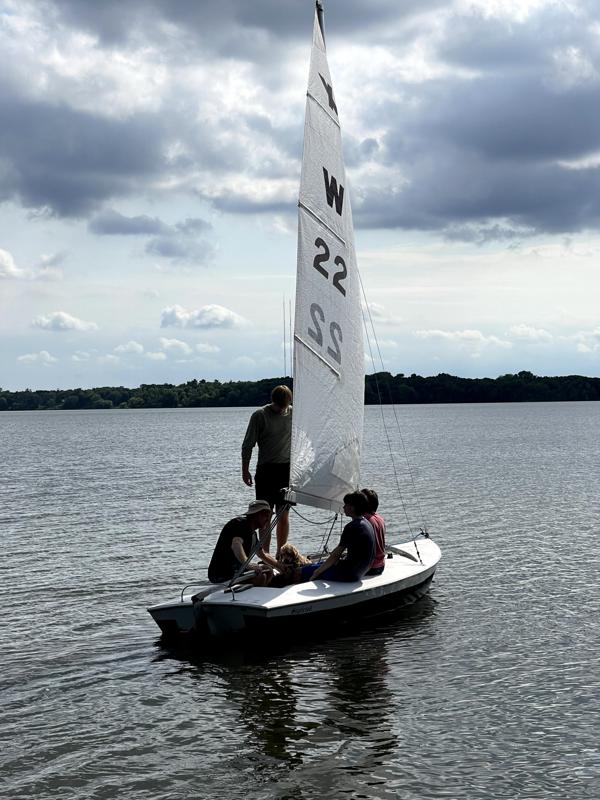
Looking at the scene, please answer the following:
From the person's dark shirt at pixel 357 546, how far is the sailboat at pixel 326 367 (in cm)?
25

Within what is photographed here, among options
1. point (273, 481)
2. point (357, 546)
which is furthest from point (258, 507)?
point (273, 481)

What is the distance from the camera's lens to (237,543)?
42.3 feet

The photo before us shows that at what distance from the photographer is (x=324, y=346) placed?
14383 millimetres

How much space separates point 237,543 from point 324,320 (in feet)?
12.5

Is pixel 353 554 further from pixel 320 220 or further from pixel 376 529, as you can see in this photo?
pixel 320 220

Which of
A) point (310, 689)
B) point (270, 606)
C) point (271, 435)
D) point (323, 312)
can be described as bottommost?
point (310, 689)

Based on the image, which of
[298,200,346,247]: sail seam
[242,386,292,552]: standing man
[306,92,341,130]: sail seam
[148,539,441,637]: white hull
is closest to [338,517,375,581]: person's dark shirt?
[148,539,441,637]: white hull

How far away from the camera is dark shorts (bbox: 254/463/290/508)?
14.6 m

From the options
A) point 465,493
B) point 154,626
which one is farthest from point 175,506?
point 154,626

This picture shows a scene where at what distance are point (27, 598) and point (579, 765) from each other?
11110 millimetres

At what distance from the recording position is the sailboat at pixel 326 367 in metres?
13.2

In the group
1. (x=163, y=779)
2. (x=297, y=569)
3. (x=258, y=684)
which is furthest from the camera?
(x=297, y=569)

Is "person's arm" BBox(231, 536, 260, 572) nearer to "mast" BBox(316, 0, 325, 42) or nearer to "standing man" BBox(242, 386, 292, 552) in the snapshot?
"standing man" BBox(242, 386, 292, 552)

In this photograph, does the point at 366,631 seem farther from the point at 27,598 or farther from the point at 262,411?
the point at 27,598
